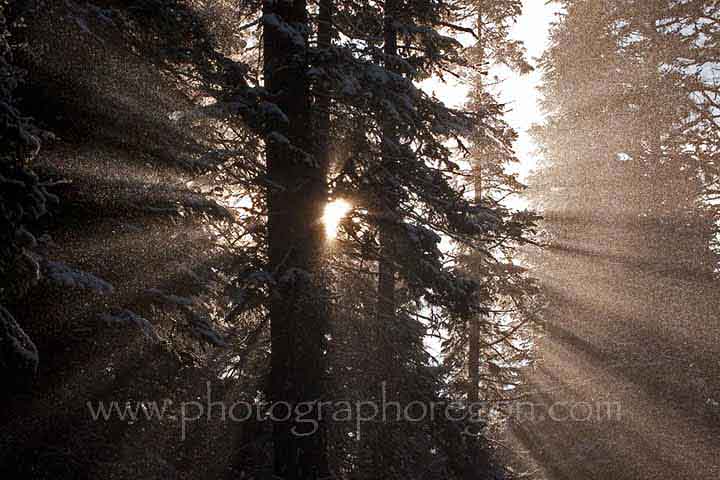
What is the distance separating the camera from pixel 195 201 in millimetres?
5906

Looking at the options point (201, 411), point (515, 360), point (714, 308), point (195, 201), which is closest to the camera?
point (195, 201)

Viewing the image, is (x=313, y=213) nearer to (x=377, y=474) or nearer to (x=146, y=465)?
(x=146, y=465)

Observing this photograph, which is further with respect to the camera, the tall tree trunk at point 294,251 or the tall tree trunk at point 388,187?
the tall tree trunk at point 388,187

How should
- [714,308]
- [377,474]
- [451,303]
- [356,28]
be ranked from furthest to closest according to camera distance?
1. [714,308]
2. [377,474]
3. [356,28]
4. [451,303]

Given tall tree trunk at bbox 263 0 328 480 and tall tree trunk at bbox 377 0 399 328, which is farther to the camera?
tall tree trunk at bbox 377 0 399 328

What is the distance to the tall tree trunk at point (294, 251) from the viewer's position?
19.4 ft

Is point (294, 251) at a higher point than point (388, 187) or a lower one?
lower

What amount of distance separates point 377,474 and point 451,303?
15.5 feet

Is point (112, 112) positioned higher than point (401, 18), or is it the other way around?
point (401, 18)

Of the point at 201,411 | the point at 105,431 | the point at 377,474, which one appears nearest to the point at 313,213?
the point at 105,431

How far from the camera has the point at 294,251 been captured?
6176mm

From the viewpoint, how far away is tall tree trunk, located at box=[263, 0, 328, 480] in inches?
233

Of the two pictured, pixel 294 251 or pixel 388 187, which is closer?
pixel 294 251

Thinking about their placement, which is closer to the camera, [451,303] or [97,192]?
[97,192]
